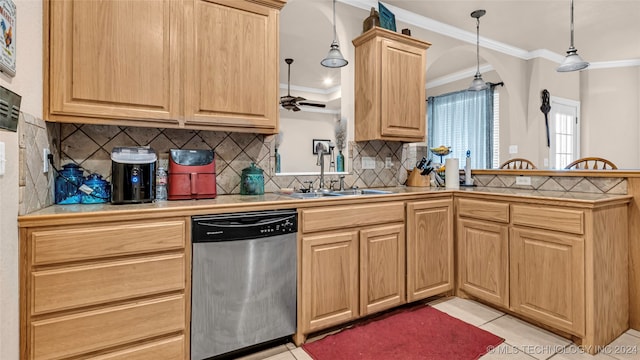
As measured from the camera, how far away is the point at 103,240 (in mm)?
1472

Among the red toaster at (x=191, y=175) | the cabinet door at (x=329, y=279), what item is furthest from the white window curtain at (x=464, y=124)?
the red toaster at (x=191, y=175)

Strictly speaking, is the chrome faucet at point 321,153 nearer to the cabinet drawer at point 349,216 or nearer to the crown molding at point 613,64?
the cabinet drawer at point 349,216

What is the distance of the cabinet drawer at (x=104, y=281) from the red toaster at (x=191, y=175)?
520 mm

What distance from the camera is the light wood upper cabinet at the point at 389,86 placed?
112 inches

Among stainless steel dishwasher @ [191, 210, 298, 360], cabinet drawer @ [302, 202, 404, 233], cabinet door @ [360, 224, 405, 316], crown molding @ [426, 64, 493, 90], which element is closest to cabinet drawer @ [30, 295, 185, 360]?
stainless steel dishwasher @ [191, 210, 298, 360]

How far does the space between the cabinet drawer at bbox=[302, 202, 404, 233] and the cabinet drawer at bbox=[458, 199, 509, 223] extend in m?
0.61

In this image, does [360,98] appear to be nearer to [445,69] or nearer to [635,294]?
[635,294]

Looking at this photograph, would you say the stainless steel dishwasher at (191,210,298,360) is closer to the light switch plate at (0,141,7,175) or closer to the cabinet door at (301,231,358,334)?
the cabinet door at (301,231,358,334)

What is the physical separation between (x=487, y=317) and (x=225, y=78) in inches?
98.1

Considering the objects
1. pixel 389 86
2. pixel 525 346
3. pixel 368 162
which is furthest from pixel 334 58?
pixel 525 346

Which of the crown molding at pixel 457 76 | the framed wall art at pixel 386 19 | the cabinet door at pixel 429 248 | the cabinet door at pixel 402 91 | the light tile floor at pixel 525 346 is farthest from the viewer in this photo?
the crown molding at pixel 457 76

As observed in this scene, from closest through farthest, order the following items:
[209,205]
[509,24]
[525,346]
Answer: [209,205], [525,346], [509,24]

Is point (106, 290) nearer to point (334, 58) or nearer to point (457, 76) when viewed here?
point (334, 58)

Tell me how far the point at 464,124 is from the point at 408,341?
4726 millimetres
